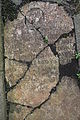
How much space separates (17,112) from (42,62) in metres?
0.62

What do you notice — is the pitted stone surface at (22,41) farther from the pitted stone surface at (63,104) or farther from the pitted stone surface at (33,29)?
the pitted stone surface at (63,104)

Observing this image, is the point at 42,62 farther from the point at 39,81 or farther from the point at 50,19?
the point at 50,19

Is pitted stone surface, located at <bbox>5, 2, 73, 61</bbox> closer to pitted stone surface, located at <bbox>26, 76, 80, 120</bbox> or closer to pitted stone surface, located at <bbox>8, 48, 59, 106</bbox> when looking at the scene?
pitted stone surface, located at <bbox>8, 48, 59, 106</bbox>

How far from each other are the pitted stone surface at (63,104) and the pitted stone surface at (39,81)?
3.3 inches

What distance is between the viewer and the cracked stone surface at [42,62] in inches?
121

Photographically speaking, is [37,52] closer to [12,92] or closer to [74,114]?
[12,92]

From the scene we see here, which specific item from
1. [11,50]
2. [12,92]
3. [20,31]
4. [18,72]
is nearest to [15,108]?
[12,92]

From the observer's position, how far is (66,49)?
309cm

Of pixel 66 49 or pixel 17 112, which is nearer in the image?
pixel 66 49

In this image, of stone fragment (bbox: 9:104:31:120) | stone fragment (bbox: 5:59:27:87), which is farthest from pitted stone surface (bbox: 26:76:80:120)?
stone fragment (bbox: 5:59:27:87)

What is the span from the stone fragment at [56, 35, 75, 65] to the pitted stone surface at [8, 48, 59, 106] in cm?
7

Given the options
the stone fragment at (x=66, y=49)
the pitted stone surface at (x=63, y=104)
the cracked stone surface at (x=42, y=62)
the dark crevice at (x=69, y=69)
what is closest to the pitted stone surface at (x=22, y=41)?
the cracked stone surface at (x=42, y=62)

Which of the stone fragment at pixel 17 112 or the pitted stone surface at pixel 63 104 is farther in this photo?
the stone fragment at pixel 17 112

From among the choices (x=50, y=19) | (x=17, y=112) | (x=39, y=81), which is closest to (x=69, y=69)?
(x=39, y=81)
